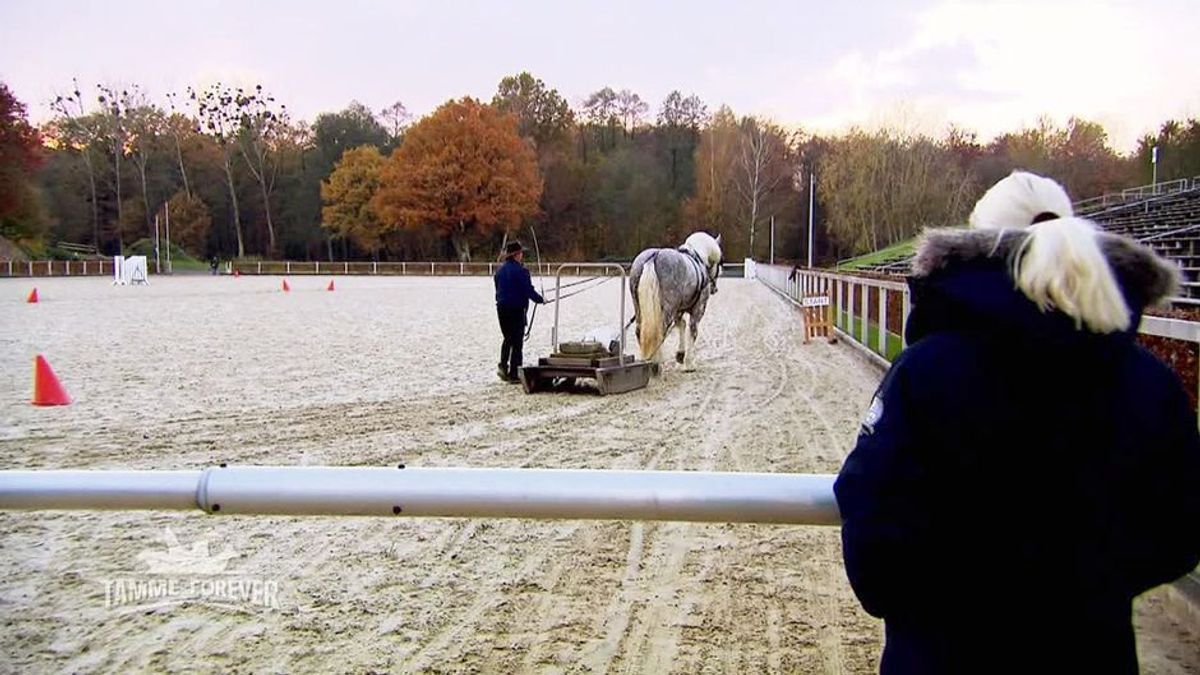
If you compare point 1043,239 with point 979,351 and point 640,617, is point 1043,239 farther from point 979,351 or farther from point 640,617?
point 640,617

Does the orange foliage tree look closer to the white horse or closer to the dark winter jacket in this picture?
the white horse

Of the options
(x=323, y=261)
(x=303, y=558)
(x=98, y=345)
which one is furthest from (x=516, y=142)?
(x=303, y=558)

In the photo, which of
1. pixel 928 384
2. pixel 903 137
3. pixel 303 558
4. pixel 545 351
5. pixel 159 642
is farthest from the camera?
pixel 903 137

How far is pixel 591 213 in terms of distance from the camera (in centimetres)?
5581

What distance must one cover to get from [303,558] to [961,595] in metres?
3.48

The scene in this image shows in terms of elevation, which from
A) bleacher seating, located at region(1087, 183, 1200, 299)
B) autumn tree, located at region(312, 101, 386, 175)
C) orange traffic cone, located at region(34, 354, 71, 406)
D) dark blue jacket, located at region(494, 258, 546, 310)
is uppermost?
autumn tree, located at region(312, 101, 386, 175)

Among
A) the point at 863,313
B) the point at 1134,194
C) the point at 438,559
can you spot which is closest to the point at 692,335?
the point at 863,313

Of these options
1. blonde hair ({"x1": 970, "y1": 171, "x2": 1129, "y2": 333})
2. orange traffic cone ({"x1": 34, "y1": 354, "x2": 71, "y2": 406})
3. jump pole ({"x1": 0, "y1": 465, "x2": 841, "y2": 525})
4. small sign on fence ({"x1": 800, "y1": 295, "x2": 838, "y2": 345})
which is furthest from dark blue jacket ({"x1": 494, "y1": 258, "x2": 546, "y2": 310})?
blonde hair ({"x1": 970, "y1": 171, "x2": 1129, "y2": 333})

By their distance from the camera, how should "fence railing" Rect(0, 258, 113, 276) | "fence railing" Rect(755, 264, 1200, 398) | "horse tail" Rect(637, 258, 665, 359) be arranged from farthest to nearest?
"fence railing" Rect(0, 258, 113, 276)
"fence railing" Rect(755, 264, 1200, 398)
"horse tail" Rect(637, 258, 665, 359)

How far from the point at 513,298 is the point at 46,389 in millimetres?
4608

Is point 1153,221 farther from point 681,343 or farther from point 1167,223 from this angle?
point 681,343

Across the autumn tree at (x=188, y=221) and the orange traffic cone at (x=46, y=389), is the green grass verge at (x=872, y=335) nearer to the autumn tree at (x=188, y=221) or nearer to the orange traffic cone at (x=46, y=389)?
the orange traffic cone at (x=46, y=389)

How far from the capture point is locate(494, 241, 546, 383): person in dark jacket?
10.2 m

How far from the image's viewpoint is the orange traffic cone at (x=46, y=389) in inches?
333
